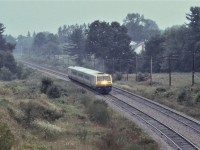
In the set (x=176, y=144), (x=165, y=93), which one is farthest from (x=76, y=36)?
(x=176, y=144)

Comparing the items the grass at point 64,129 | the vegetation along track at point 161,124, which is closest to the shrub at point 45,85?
the vegetation along track at point 161,124

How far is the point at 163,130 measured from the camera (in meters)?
27.7

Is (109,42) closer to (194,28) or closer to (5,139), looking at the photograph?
(194,28)

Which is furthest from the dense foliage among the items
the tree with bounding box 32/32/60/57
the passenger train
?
the tree with bounding box 32/32/60/57

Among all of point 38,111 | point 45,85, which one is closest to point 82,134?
point 38,111

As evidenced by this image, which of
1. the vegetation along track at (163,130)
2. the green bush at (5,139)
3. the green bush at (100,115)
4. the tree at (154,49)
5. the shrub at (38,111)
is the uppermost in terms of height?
the tree at (154,49)

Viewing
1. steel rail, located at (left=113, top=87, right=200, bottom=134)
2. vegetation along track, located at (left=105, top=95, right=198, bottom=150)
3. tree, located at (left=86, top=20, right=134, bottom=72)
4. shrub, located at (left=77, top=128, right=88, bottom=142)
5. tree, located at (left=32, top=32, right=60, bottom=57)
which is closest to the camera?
shrub, located at (left=77, top=128, right=88, bottom=142)

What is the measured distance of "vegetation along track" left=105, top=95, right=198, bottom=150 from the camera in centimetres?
2323

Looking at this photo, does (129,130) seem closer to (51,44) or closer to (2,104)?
(2,104)

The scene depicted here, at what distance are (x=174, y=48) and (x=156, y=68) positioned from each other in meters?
6.09

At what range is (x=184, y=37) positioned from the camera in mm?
91438

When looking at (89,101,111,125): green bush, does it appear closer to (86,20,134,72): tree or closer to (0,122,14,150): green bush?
(0,122,14,150): green bush

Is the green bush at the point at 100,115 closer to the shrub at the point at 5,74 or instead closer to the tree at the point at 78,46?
the shrub at the point at 5,74

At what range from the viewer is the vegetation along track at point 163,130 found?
914 inches
